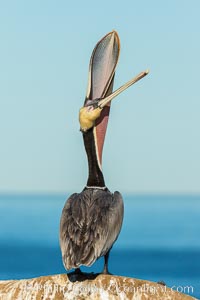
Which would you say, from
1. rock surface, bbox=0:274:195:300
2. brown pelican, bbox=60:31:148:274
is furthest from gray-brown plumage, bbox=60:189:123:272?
rock surface, bbox=0:274:195:300

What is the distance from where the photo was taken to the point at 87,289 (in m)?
13.9

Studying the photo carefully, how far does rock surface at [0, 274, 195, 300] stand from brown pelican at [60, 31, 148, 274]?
36 cm

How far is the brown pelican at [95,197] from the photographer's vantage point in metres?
14.0

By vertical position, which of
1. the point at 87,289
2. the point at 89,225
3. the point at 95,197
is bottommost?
the point at 87,289

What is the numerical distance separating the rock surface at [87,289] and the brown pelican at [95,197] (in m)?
0.36

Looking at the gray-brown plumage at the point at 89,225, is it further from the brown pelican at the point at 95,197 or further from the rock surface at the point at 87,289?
the rock surface at the point at 87,289

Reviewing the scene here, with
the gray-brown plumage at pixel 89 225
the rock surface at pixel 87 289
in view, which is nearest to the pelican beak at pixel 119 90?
the gray-brown plumage at pixel 89 225

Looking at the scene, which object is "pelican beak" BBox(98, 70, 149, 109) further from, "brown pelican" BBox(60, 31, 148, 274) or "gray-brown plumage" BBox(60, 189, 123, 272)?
"gray-brown plumage" BBox(60, 189, 123, 272)

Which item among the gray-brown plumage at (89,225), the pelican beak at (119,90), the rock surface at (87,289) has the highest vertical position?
the pelican beak at (119,90)

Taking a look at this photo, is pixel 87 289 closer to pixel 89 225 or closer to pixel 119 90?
pixel 89 225

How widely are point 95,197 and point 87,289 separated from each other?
4.91 feet

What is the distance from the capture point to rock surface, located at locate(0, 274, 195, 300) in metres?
13.9

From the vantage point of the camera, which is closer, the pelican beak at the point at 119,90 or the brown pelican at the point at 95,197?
the brown pelican at the point at 95,197

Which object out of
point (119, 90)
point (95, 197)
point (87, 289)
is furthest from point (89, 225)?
point (119, 90)
